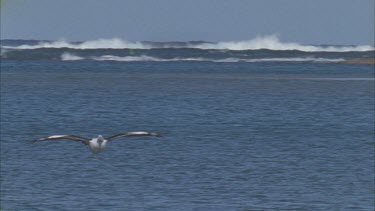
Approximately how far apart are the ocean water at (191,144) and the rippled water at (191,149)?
0.05 meters

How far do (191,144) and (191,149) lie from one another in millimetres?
1690

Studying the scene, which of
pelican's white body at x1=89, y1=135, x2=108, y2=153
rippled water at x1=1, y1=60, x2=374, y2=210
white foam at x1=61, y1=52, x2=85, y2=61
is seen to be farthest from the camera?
white foam at x1=61, y1=52, x2=85, y2=61

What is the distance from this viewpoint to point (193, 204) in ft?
89.6

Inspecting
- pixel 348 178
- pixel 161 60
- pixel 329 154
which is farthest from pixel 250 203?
pixel 161 60

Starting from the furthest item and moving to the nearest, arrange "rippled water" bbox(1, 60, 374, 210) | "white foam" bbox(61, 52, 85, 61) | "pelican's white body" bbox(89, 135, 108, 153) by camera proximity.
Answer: "white foam" bbox(61, 52, 85, 61)
"rippled water" bbox(1, 60, 374, 210)
"pelican's white body" bbox(89, 135, 108, 153)

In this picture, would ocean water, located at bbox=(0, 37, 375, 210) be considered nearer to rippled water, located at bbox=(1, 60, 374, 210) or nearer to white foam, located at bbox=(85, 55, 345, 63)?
rippled water, located at bbox=(1, 60, 374, 210)

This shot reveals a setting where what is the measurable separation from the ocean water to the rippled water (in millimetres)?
49

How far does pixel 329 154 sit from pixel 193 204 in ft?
40.5

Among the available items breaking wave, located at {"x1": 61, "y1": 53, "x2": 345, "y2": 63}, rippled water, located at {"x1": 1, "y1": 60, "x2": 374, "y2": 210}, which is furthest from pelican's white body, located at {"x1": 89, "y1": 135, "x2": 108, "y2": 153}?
breaking wave, located at {"x1": 61, "y1": 53, "x2": 345, "y2": 63}

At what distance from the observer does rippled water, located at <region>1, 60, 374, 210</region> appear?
28500mm

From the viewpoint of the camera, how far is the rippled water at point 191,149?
93.5ft

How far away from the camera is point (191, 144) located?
136ft

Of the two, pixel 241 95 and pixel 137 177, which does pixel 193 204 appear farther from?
pixel 241 95

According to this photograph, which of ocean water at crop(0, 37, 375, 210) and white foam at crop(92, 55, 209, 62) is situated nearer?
ocean water at crop(0, 37, 375, 210)
